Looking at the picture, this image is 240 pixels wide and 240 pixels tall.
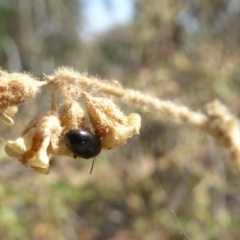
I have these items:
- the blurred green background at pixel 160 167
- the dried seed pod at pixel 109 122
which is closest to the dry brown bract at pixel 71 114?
the dried seed pod at pixel 109 122

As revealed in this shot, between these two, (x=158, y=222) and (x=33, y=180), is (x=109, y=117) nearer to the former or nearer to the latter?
(x=33, y=180)

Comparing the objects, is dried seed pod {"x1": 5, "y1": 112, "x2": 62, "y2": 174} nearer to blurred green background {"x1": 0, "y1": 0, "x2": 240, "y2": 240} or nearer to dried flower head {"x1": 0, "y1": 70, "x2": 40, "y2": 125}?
dried flower head {"x1": 0, "y1": 70, "x2": 40, "y2": 125}

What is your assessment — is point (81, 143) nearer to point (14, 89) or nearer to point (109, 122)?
point (109, 122)

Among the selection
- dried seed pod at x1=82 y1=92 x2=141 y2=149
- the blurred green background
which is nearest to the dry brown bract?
dried seed pod at x1=82 y1=92 x2=141 y2=149

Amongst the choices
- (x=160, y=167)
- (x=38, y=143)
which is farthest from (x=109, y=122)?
(x=160, y=167)

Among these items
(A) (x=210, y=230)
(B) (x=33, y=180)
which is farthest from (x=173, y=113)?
(A) (x=210, y=230)
